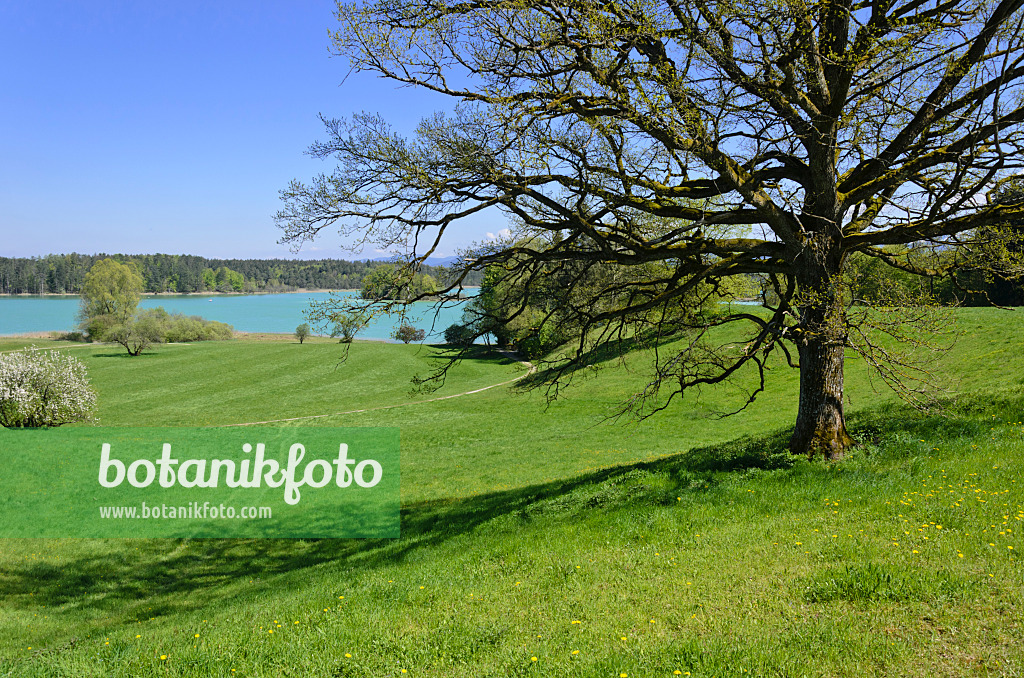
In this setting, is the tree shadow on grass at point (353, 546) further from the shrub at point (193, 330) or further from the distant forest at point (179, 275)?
the distant forest at point (179, 275)

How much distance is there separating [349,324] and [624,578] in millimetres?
5565

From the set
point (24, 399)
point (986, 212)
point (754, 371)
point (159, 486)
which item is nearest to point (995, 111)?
point (986, 212)

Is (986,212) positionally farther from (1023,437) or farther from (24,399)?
(24,399)

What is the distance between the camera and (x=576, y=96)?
285 inches

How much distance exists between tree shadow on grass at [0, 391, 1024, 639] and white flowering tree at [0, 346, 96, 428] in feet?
39.2

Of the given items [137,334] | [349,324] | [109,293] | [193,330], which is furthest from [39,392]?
[193,330]

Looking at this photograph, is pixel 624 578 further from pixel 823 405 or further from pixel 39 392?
pixel 39 392

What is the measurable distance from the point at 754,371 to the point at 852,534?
22.5 m

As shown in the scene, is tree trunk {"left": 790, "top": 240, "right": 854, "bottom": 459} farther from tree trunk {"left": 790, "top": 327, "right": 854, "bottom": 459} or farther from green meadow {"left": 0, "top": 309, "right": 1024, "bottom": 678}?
green meadow {"left": 0, "top": 309, "right": 1024, "bottom": 678}

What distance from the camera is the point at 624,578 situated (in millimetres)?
5918

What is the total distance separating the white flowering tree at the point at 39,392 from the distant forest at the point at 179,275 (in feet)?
370

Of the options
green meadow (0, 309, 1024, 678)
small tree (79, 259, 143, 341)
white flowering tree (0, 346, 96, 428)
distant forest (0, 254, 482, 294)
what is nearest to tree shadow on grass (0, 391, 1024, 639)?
green meadow (0, 309, 1024, 678)

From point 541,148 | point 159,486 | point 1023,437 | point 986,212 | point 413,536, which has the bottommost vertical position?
point 159,486

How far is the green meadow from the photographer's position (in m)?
4.29
